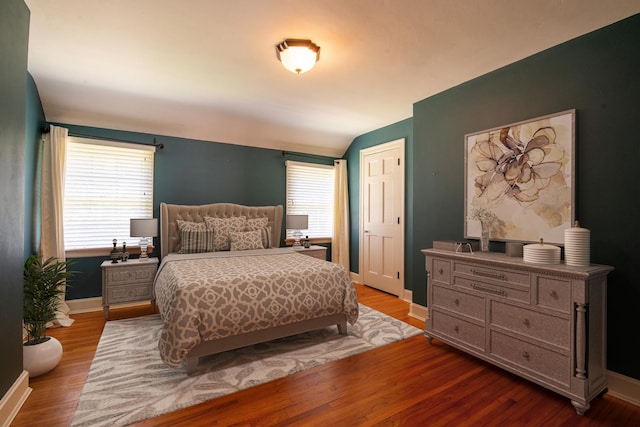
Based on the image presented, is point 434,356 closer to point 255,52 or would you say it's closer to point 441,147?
point 441,147

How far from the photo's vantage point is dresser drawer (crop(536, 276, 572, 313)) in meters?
1.99

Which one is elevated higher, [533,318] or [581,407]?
[533,318]

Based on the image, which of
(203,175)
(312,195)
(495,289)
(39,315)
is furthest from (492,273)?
(203,175)

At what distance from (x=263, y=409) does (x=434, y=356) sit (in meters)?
1.60

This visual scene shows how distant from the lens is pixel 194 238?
13.0 feet

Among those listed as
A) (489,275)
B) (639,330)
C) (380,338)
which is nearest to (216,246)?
(380,338)

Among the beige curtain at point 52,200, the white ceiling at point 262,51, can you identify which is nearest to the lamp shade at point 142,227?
the beige curtain at point 52,200

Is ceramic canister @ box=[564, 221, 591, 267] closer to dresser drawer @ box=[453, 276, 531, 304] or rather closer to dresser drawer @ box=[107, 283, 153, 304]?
dresser drawer @ box=[453, 276, 531, 304]

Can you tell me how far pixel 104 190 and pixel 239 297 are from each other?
280cm

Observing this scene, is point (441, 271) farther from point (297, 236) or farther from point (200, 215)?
point (200, 215)

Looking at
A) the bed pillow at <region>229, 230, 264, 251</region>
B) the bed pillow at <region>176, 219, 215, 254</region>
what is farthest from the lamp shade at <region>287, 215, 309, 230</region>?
the bed pillow at <region>176, 219, 215, 254</region>

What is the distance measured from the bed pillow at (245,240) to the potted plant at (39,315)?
1.87m

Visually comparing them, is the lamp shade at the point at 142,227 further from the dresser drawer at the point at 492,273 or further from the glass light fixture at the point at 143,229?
the dresser drawer at the point at 492,273

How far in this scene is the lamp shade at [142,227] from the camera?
3.71m
